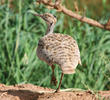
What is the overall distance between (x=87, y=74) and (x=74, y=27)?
90cm

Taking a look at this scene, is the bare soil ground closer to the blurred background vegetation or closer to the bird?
the bird

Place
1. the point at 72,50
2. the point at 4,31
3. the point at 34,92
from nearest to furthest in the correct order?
the point at 72,50
the point at 34,92
the point at 4,31

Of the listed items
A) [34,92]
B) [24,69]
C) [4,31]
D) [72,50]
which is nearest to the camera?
[72,50]

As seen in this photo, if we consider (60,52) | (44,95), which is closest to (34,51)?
(44,95)

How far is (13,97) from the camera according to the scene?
475 centimetres

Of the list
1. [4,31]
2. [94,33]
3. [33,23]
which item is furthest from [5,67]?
[94,33]

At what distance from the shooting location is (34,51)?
6.46 meters

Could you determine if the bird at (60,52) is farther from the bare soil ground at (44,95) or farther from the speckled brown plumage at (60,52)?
the bare soil ground at (44,95)

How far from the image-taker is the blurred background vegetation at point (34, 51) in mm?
6137

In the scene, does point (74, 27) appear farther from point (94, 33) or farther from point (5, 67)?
point (5, 67)

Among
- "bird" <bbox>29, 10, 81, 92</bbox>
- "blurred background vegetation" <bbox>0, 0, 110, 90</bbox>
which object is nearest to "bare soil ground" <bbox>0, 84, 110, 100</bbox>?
"bird" <bbox>29, 10, 81, 92</bbox>

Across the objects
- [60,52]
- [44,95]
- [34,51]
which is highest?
[60,52]

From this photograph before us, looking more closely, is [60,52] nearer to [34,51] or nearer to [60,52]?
[60,52]

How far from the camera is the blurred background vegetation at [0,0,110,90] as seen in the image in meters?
6.14
